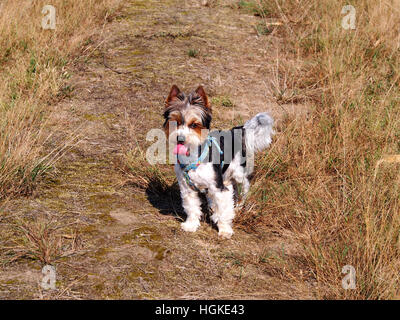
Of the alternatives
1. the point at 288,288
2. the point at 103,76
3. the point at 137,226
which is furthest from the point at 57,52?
the point at 288,288

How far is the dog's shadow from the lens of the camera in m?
5.10

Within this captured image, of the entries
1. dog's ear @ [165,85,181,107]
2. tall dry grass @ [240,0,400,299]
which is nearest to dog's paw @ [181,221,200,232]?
tall dry grass @ [240,0,400,299]

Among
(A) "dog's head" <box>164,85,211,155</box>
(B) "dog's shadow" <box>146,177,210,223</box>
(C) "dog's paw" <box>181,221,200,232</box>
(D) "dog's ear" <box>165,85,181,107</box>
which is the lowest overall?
(C) "dog's paw" <box>181,221,200,232</box>

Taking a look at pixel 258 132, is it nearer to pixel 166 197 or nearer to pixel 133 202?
pixel 166 197

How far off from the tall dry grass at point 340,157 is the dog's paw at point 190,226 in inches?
21.5

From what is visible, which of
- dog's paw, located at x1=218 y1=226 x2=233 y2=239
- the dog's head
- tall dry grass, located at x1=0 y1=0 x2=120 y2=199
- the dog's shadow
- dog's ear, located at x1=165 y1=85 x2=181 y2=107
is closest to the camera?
the dog's head

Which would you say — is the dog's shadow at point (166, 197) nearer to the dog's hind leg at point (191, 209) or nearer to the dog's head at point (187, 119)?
the dog's hind leg at point (191, 209)

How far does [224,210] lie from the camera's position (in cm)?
462

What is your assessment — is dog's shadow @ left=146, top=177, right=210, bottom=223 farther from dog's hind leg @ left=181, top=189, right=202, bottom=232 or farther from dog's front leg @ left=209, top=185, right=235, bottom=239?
dog's front leg @ left=209, top=185, right=235, bottom=239

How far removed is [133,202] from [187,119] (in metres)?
1.26

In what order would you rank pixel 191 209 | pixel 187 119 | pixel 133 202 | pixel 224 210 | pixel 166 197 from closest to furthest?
1. pixel 187 119
2. pixel 224 210
3. pixel 191 209
4. pixel 133 202
5. pixel 166 197

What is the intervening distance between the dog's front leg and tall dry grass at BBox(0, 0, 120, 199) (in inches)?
78.0

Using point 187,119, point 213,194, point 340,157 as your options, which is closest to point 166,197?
point 213,194
